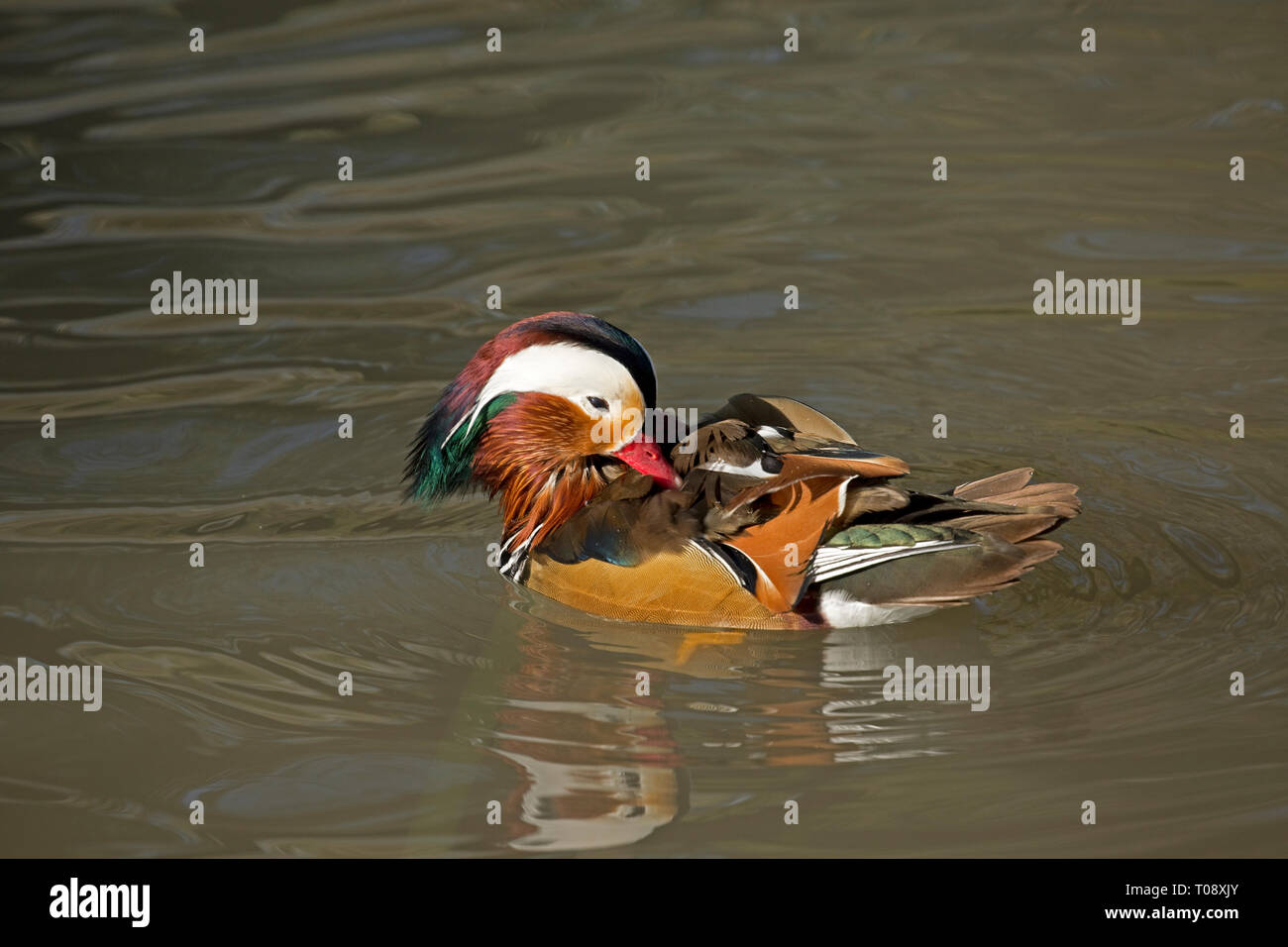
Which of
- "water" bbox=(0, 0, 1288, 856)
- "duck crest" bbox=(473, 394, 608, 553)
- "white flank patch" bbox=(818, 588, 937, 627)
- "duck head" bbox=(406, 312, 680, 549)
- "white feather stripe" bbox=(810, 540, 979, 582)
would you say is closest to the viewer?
"water" bbox=(0, 0, 1288, 856)

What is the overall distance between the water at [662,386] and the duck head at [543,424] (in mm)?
394

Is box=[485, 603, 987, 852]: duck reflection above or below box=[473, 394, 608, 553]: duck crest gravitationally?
below

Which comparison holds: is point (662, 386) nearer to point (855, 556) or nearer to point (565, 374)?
point (565, 374)

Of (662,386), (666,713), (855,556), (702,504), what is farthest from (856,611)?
(662,386)

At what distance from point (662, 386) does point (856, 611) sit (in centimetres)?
252

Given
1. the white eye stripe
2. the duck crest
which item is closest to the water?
the duck crest

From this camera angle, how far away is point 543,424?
5.86 m

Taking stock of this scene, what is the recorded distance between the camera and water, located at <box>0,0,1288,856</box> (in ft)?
15.6

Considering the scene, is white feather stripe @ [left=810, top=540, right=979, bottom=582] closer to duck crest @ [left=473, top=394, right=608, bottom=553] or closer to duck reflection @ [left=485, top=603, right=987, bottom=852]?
duck reflection @ [left=485, top=603, right=987, bottom=852]

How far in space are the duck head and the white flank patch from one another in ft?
2.22

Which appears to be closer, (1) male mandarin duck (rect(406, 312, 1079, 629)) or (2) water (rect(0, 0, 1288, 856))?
(2) water (rect(0, 0, 1288, 856))

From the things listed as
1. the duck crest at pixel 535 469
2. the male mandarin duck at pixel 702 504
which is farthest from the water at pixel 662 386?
the duck crest at pixel 535 469

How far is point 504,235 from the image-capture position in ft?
30.8

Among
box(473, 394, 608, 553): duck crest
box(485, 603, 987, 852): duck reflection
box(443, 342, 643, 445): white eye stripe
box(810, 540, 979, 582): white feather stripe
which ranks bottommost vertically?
box(485, 603, 987, 852): duck reflection
